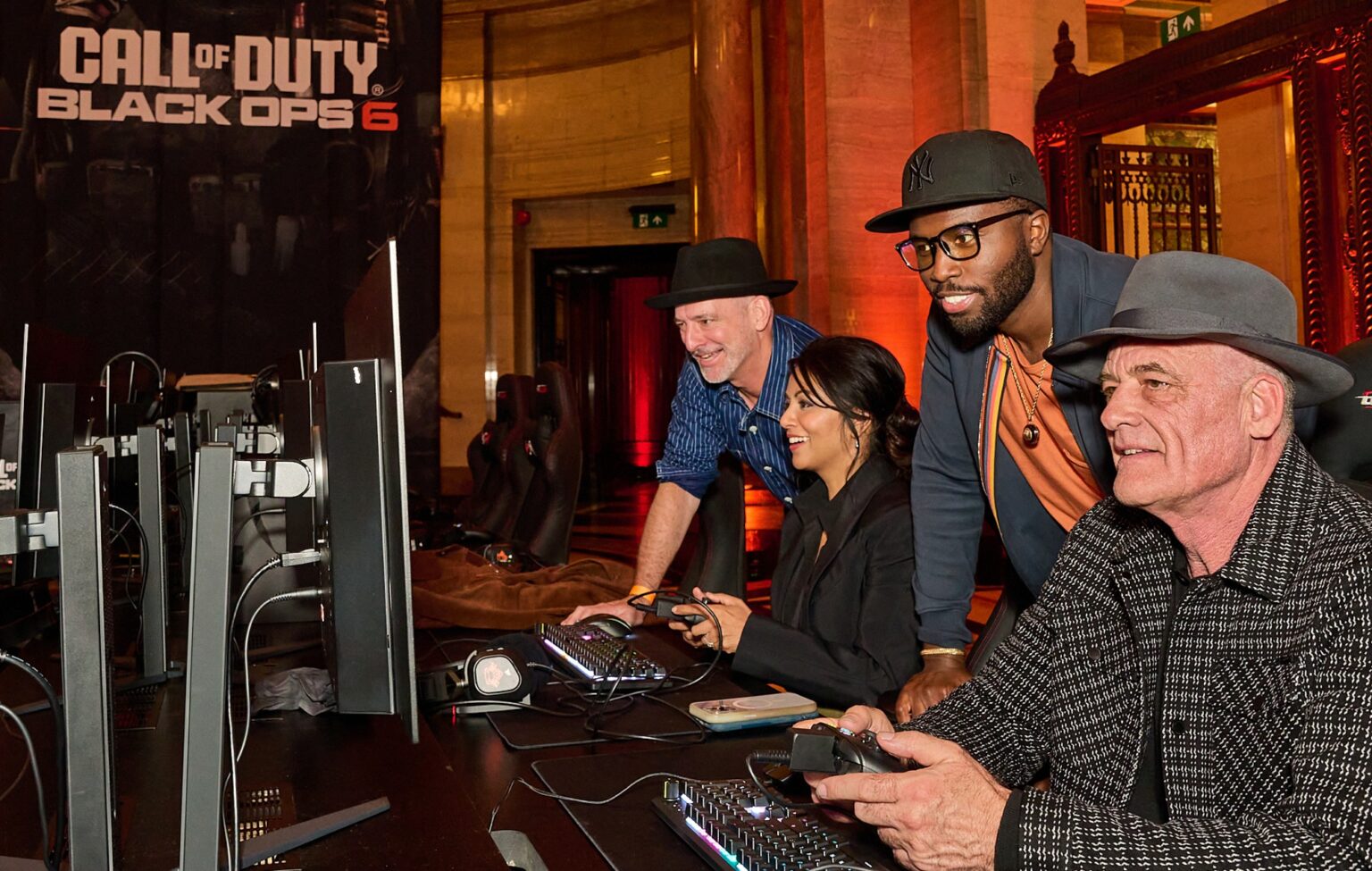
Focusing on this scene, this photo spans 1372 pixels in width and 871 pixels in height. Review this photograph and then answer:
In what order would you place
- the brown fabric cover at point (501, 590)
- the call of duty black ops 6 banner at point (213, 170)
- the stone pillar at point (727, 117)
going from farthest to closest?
the stone pillar at point (727, 117) → the call of duty black ops 6 banner at point (213, 170) → the brown fabric cover at point (501, 590)

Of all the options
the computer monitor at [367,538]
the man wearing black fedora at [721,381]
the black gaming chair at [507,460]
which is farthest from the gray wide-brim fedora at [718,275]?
the black gaming chair at [507,460]

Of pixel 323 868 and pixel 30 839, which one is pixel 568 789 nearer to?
pixel 323 868

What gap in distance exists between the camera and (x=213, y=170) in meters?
7.97

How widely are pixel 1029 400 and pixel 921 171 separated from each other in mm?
484

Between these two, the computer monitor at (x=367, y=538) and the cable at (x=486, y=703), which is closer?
Result: the computer monitor at (x=367, y=538)

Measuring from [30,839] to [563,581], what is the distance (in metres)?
1.89

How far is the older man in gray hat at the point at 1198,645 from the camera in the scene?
109 cm

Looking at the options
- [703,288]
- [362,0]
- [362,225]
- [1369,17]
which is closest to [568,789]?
[703,288]

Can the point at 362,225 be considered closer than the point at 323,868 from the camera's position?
No

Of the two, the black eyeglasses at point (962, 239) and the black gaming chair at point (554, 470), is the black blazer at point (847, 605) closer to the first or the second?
the black eyeglasses at point (962, 239)

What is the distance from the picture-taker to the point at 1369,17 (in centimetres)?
489

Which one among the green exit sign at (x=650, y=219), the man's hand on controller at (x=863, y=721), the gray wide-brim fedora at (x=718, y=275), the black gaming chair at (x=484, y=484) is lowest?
the man's hand on controller at (x=863, y=721)

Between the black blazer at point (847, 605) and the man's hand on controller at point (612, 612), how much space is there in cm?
30

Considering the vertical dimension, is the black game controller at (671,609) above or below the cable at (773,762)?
above
